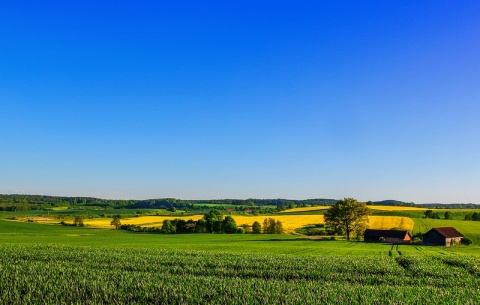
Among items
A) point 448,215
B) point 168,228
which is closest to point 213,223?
point 168,228

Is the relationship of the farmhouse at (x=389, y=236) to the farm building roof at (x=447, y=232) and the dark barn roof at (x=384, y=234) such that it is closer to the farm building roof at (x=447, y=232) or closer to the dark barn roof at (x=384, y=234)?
the dark barn roof at (x=384, y=234)

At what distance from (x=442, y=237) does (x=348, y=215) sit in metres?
19.5

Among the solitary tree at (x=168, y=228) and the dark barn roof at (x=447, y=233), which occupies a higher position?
the dark barn roof at (x=447, y=233)

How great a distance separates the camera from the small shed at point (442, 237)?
75000mm

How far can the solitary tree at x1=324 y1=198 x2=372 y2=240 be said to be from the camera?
86938 mm

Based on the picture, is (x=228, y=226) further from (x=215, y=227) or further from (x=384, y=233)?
(x=384, y=233)

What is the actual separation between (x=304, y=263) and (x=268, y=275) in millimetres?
6439

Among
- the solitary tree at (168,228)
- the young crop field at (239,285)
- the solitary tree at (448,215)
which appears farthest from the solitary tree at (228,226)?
the young crop field at (239,285)

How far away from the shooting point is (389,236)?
273 ft

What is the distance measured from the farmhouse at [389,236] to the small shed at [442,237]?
3.98m

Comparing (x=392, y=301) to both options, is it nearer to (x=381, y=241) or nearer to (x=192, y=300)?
(x=192, y=300)

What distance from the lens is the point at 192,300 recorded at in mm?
15156

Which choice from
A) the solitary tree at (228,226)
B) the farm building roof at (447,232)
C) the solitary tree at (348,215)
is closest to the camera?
the farm building roof at (447,232)

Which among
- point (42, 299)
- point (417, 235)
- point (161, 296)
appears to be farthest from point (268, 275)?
point (417, 235)
